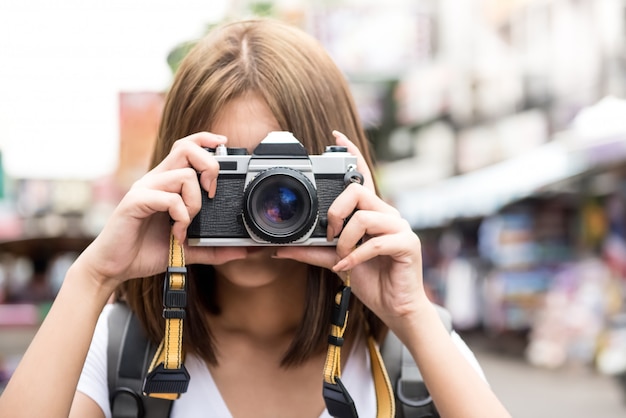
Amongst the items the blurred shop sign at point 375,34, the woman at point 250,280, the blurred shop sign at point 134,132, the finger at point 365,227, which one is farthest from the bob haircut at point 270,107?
the blurred shop sign at point 375,34

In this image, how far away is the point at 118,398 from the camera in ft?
5.19

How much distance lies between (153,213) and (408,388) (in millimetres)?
673

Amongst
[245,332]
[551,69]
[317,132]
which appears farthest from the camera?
[551,69]

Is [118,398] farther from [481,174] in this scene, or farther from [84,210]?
[84,210]

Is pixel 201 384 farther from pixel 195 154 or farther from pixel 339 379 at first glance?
pixel 195 154

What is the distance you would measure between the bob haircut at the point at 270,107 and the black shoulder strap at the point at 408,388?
0.30 ft

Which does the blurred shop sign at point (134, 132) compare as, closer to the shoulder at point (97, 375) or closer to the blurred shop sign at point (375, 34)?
the blurred shop sign at point (375, 34)

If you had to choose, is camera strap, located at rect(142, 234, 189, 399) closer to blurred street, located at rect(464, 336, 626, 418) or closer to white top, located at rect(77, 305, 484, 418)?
white top, located at rect(77, 305, 484, 418)

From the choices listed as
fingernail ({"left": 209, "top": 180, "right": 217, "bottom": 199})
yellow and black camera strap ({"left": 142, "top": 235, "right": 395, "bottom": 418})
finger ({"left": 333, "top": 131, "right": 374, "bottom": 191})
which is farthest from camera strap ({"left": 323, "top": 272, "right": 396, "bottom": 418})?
fingernail ({"left": 209, "top": 180, "right": 217, "bottom": 199})

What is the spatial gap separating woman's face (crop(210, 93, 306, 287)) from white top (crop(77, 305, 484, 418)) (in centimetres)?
25

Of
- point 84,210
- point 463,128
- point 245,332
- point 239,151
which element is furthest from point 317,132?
point 84,210

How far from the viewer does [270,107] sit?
1640 mm

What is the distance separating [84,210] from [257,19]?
2062 centimetres

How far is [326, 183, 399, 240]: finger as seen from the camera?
60.5 inches
